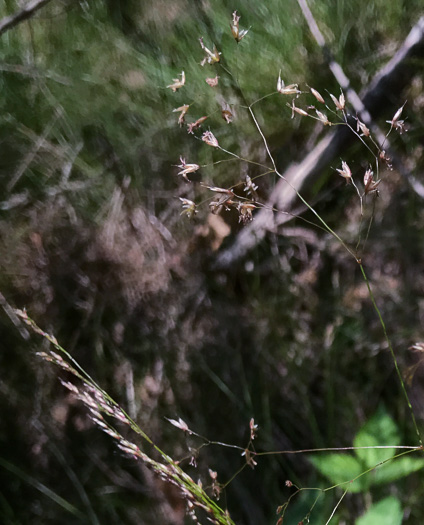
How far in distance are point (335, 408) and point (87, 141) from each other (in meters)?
0.97

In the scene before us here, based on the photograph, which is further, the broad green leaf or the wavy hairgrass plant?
the broad green leaf

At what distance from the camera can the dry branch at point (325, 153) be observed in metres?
1.25

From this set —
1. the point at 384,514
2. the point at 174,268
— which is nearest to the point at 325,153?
the point at 174,268

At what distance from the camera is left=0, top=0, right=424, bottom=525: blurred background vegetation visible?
1334 millimetres

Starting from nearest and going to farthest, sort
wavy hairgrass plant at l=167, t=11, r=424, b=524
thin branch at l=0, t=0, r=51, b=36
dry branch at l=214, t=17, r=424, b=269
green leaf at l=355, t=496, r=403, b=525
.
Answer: wavy hairgrass plant at l=167, t=11, r=424, b=524, green leaf at l=355, t=496, r=403, b=525, dry branch at l=214, t=17, r=424, b=269, thin branch at l=0, t=0, r=51, b=36

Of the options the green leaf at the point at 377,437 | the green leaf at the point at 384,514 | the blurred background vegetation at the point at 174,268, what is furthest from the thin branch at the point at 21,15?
the green leaf at the point at 384,514

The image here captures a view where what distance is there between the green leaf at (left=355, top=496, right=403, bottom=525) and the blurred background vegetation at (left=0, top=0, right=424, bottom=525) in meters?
0.15

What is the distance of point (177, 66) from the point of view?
137cm

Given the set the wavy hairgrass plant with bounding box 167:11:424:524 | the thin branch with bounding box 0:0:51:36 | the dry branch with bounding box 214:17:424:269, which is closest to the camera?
the wavy hairgrass plant with bounding box 167:11:424:524

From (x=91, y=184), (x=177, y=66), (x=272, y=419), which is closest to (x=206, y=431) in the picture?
(x=272, y=419)

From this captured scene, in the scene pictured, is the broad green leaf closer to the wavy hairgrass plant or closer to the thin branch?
the wavy hairgrass plant

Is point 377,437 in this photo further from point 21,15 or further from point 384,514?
point 21,15

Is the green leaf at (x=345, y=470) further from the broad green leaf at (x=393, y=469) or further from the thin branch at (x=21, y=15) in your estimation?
the thin branch at (x=21, y=15)

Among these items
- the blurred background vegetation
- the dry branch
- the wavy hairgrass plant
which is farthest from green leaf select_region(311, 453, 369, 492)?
the dry branch
